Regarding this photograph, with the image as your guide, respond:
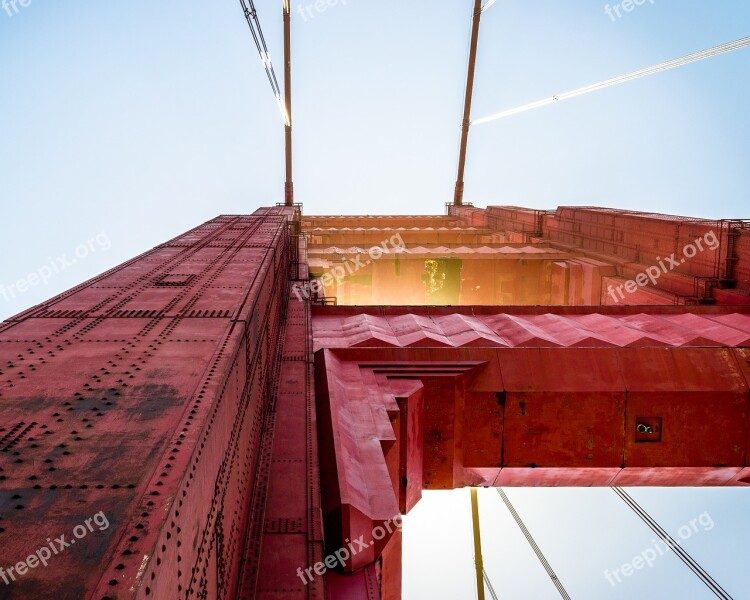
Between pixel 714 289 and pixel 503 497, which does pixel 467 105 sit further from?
pixel 503 497

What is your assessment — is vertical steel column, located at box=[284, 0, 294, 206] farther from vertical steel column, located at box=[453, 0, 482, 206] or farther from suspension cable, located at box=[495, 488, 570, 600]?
suspension cable, located at box=[495, 488, 570, 600]

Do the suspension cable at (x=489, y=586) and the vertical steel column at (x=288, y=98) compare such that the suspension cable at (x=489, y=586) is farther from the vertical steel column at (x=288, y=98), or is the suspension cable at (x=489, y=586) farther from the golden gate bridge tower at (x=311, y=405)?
the vertical steel column at (x=288, y=98)

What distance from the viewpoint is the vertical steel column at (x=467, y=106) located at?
112ft

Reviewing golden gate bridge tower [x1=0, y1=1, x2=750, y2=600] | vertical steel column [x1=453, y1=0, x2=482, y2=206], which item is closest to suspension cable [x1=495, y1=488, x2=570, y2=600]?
golden gate bridge tower [x1=0, y1=1, x2=750, y2=600]

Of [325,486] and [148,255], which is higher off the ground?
[148,255]

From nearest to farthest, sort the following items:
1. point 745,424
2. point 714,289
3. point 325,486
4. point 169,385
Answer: point 169,385 → point 325,486 → point 745,424 → point 714,289

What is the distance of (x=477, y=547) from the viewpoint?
46.4 ft

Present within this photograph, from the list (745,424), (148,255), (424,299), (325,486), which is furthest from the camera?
(424,299)

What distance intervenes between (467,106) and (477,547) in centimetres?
3141

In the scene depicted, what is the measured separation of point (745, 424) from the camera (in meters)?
9.70

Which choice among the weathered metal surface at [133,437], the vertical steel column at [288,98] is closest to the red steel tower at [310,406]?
the weathered metal surface at [133,437]

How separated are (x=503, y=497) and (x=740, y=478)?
6.15m

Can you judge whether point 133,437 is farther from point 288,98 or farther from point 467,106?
point 467,106

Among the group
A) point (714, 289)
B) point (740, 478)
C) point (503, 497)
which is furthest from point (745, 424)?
point (503, 497)
